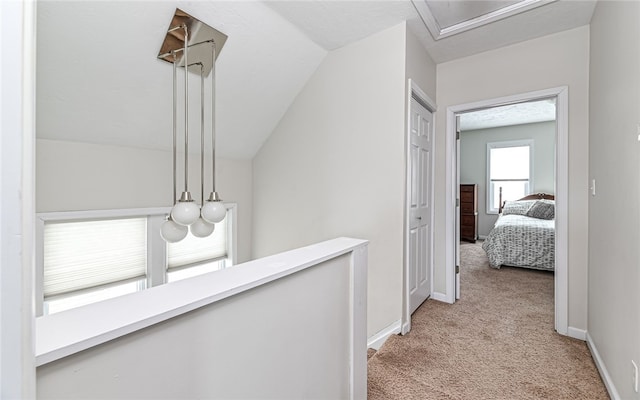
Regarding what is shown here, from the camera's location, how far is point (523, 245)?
4098mm

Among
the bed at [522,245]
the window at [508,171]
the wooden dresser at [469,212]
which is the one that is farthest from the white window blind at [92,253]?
the window at [508,171]

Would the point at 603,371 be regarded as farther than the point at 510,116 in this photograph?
No

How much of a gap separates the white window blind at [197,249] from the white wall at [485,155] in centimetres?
562

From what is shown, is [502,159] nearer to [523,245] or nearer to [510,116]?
[510,116]

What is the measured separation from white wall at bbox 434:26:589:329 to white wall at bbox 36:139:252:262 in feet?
8.57

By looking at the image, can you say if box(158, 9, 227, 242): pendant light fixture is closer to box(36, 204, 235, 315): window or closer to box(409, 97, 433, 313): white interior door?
box(36, 204, 235, 315): window

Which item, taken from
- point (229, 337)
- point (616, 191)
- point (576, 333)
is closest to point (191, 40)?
point (229, 337)

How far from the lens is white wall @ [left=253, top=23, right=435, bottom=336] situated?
2350 mm

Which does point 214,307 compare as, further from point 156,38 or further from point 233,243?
point 233,243

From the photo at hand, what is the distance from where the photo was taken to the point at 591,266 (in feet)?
7.11

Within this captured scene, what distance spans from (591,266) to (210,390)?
2621mm

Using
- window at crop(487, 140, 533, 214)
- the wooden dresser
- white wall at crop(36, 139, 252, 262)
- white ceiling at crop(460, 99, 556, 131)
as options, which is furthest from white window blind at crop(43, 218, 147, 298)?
window at crop(487, 140, 533, 214)

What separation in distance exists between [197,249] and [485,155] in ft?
20.2

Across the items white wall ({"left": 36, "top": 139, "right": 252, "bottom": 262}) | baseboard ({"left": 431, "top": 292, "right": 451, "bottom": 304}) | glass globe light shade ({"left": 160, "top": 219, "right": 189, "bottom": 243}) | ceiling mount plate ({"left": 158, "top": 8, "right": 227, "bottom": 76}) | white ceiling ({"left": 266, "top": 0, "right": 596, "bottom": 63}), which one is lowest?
baseboard ({"left": 431, "top": 292, "right": 451, "bottom": 304})
